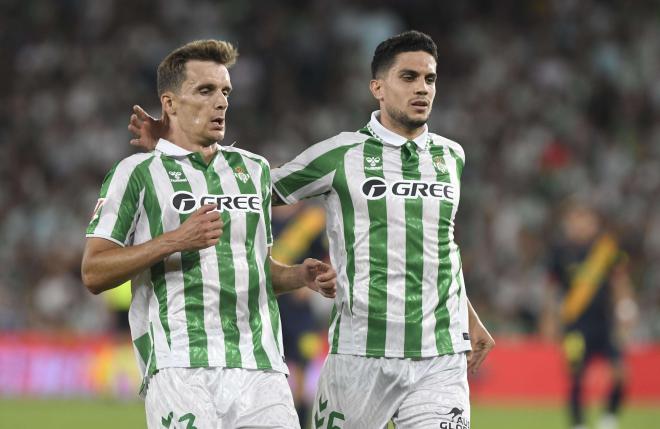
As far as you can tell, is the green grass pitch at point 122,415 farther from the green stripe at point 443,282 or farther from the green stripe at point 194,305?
the green stripe at point 194,305

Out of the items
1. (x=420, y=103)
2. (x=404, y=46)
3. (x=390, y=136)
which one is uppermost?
(x=404, y=46)

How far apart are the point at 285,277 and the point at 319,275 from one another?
0.16 metres

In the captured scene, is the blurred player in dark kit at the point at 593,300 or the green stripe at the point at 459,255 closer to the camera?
the green stripe at the point at 459,255

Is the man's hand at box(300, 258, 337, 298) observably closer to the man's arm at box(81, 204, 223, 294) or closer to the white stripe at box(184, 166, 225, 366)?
the white stripe at box(184, 166, 225, 366)

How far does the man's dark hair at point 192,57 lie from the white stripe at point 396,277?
107cm

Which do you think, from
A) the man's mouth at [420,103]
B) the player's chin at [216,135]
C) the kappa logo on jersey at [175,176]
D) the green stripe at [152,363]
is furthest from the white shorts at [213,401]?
the man's mouth at [420,103]

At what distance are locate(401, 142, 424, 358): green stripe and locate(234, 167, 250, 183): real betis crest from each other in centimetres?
87

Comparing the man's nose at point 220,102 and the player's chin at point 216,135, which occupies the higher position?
the man's nose at point 220,102

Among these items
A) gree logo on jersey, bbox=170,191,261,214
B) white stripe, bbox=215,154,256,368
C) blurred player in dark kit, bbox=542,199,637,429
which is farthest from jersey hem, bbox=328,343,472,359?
blurred player in dark kit, bbox=542,199,637,429

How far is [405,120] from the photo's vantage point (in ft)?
20.0

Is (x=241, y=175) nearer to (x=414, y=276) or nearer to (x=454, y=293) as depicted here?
(x=414, y=276)

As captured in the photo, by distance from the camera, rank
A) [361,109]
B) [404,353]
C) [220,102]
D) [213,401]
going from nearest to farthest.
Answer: [213,401] < [220,102] < [404,353] < [361,109]

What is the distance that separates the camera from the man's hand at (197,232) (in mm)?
4984

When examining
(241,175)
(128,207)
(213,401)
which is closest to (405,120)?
(241,175)
